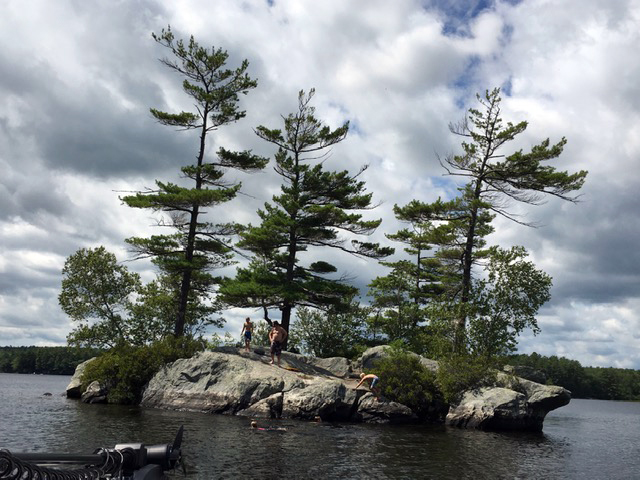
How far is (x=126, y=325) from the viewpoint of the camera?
39781mm

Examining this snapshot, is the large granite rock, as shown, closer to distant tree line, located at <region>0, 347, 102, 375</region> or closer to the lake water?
the lake water

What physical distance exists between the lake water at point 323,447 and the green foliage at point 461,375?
333 centimetres

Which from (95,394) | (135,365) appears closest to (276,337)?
(135,365)

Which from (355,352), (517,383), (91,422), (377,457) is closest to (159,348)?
(91,422)

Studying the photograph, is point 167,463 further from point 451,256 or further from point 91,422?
point 451,256

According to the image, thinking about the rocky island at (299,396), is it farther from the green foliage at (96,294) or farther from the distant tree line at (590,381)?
the distant tree line at (590,381)

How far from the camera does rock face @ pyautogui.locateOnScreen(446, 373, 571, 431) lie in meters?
28.2

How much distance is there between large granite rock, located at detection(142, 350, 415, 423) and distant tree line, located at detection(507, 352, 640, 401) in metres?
120

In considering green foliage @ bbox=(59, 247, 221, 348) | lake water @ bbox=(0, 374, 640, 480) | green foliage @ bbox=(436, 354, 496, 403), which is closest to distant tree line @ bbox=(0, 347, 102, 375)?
green foliage @ bbox=(59, 247, 221, 348)

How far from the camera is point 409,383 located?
29547mm

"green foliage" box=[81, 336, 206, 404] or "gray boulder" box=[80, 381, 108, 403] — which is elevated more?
"green foliage" box=[81, 336, 206, 404]

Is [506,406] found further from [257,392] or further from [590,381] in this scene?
[590,381]

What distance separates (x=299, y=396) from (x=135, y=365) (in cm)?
1124

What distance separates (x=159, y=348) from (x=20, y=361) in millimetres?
146236
